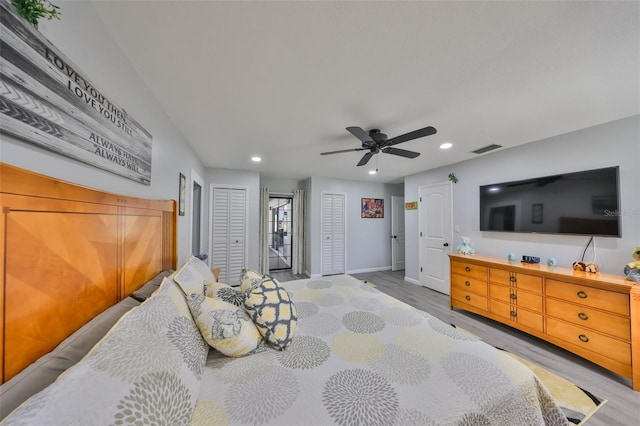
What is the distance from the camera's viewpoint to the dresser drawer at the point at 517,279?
2.34 meters

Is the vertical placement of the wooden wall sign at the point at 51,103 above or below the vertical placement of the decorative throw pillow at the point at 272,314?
above

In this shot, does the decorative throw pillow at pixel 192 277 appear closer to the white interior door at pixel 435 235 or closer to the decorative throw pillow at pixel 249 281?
the decorative throw pillow at pixel 249 281

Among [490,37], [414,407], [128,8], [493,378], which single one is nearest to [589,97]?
[490,37]

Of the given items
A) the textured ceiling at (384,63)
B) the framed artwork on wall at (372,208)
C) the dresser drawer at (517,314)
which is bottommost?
the dresser drawer at (517,314)

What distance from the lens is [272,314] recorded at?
1.22 m

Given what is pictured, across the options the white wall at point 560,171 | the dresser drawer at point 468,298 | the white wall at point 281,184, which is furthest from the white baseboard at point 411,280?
the white wall at point 281,184

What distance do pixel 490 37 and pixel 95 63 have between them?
204 cm

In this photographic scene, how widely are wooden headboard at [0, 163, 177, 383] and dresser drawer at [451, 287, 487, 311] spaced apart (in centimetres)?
368

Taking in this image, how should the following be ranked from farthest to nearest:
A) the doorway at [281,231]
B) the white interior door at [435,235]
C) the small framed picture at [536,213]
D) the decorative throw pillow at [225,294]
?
the doorway at [281,231] < the white interior door at [435,235] < the small framed picture at [536,213] < the decorative throw pillow at [225,294]

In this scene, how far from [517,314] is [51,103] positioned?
13.1ft

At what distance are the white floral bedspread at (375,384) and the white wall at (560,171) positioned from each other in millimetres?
2269

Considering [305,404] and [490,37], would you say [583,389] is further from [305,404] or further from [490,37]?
[490,37]

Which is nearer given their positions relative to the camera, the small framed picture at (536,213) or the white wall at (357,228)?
the small framed picture at (536,213)

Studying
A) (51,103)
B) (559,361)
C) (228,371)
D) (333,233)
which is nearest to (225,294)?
(228,371)
